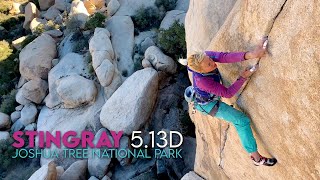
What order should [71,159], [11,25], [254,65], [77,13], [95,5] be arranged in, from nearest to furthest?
[254,65] → [71,159] → [77,13] → [95,5] → [11,25]

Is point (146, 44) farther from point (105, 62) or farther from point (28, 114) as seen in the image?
point (28, 114)

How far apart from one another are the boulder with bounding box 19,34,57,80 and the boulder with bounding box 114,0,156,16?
422 centimetres

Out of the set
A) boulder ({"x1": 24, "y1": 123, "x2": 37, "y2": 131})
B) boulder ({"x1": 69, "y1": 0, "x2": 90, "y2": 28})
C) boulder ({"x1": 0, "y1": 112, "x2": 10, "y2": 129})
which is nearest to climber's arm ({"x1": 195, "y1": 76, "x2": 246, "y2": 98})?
boulder ({"x1": 24, "y1": 123, "x2": 37, "y2": 131})

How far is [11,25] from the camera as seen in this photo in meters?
25.8

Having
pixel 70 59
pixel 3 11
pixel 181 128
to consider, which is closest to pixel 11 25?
pixel 3 11

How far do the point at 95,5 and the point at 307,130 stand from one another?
62.5 ft

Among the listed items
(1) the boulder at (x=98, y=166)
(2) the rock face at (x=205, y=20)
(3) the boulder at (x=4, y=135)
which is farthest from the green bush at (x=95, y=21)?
(2) the rock face at (x=205, y=20)

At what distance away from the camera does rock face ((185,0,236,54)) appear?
7.81 metres

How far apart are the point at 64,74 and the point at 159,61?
16.8ft

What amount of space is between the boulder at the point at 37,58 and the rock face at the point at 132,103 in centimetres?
549

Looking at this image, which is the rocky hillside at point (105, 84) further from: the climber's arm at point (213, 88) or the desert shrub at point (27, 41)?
the climber's arm at point (213, 88)

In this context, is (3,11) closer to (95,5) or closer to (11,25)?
(11,25)

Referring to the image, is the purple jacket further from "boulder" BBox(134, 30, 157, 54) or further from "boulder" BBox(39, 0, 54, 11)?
"boulder" BBox(39, 0, 54, 11)

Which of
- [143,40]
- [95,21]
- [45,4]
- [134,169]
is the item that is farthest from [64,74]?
[45,4]
